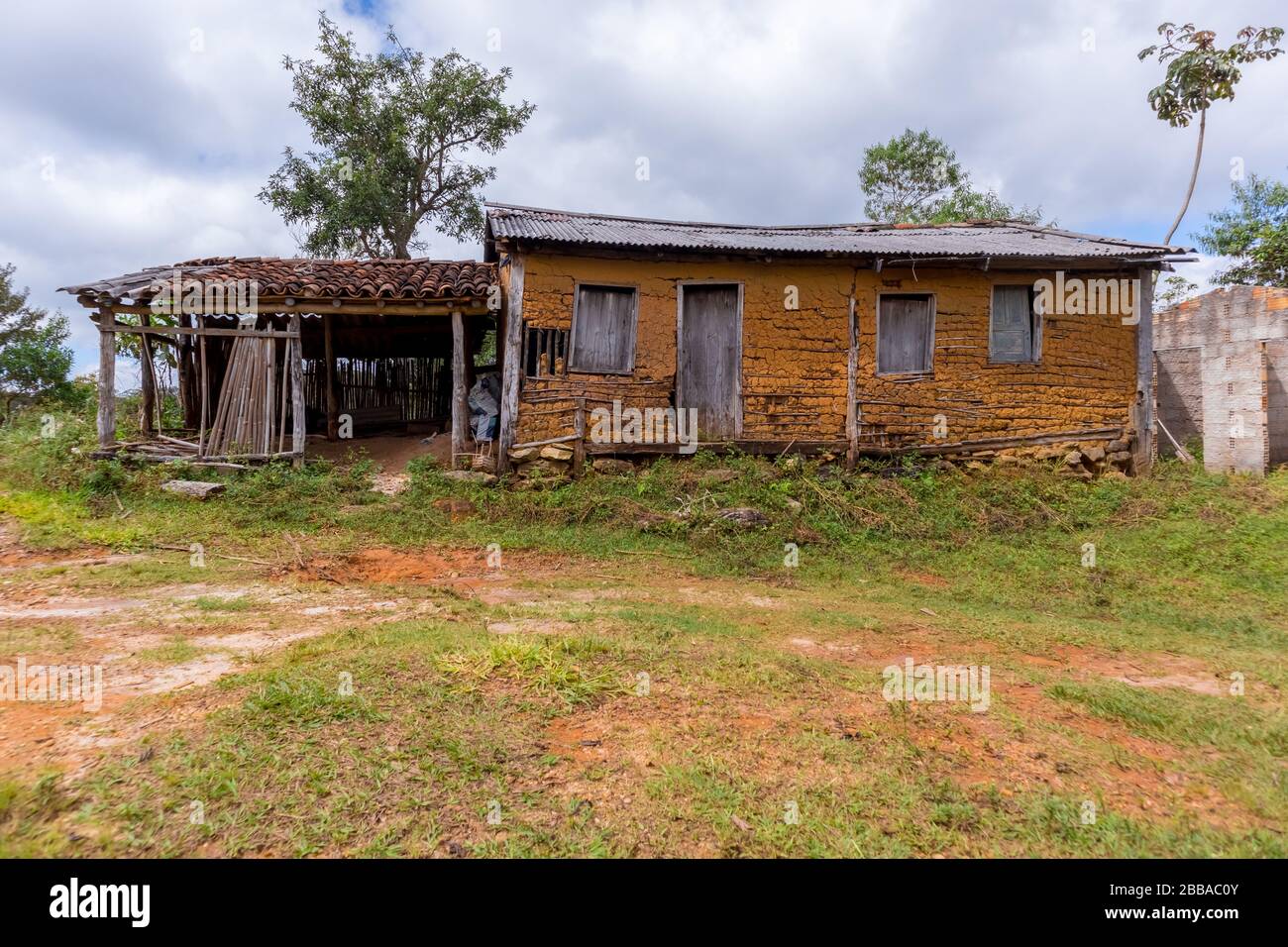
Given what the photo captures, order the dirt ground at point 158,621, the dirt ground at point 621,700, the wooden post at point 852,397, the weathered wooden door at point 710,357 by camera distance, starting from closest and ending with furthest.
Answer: the dirt ground at point 621,700 → the dirt ground at point 158,621 → the wooden post at point 852,397 → the weathered wooden door at point 710,357

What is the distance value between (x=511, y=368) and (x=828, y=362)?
4742 mm

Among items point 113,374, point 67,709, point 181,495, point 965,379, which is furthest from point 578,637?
point 113,374

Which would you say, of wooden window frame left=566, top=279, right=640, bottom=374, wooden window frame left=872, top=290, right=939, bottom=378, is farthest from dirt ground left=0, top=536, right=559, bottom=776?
wooden window frame left=872, top=290, right=939, bottom=378

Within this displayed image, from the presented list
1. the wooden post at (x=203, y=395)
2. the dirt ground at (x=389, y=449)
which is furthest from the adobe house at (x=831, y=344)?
the wooden post at (x=203, y=395)

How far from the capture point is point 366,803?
7.95 feet

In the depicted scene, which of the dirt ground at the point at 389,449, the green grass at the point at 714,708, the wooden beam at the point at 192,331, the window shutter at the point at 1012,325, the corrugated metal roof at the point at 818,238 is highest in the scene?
the corrugated metal roof at the point at 818,238

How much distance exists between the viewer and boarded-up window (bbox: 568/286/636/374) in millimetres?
9508

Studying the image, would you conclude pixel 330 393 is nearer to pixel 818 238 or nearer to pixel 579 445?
pixel 579 445

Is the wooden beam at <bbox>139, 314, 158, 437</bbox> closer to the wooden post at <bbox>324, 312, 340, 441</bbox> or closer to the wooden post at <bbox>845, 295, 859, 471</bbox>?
the wooden post at <bbox>324, 312, 340, 441</bbox>

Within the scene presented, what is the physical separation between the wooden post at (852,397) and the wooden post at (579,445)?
3964 mm

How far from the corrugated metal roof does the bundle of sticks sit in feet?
13.1

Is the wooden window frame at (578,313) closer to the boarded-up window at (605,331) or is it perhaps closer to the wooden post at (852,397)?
the boarded-up window at (605,331)

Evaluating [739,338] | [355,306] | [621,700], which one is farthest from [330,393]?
[621,700]

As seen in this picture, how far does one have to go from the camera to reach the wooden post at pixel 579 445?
9.05m
